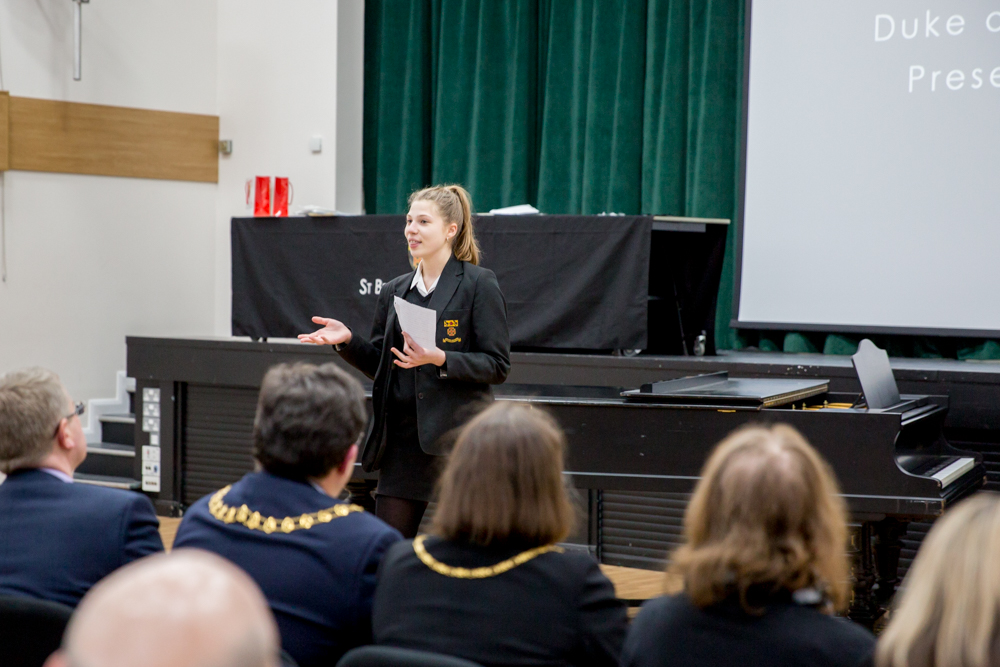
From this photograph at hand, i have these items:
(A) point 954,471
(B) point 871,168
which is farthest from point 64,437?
(B) point 871,168

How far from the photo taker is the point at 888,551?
3357 millimetres

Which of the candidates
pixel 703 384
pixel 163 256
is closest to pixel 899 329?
pixel 703 384

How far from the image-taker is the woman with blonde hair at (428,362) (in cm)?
260

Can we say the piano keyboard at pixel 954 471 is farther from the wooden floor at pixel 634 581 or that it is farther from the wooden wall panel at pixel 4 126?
the wooden wall panel at pixel 4 126

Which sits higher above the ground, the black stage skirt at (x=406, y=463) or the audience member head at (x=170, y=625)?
the audience member head at (x=170, y=625)

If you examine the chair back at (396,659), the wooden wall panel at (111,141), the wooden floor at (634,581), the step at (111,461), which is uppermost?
the wooden wall panel at (111,141)

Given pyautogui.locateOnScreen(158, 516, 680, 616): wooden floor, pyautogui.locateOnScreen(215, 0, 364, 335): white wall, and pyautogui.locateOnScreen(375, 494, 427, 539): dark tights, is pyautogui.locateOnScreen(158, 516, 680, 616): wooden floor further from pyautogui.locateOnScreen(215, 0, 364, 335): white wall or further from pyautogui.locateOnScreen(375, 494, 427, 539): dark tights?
pyautogui.locateOnScreen(215, 0, 364, 335): white wall

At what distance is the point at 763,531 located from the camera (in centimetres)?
131

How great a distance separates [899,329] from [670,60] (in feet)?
6.22

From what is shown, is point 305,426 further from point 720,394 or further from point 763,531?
point 720,394

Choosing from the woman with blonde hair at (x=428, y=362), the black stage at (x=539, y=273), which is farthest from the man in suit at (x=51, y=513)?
the black stage at (x=539, y=273)

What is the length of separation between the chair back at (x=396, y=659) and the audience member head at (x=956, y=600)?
509 mm

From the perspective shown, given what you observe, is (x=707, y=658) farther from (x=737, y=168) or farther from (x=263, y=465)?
(x=737, y=168)

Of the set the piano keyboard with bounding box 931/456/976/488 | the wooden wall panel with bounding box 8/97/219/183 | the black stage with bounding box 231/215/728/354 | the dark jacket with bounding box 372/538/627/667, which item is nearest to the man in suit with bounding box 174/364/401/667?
the dark jacket with bounding box 372/538/627/667
